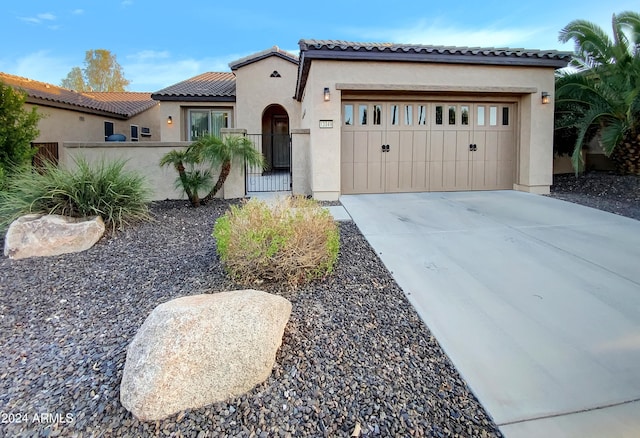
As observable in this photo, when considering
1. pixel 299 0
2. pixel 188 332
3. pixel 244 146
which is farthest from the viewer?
pixel 299 0

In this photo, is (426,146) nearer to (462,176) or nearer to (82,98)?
(462,176)

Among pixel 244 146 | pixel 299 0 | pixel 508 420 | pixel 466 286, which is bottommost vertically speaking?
pixel 508 420

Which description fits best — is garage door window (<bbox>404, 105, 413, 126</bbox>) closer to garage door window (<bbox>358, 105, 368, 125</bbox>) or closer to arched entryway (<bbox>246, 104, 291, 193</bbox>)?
garage door window (<bbox>358, 105, 368, 125</bbox>)

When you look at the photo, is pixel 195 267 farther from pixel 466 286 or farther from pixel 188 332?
pixel 466 286

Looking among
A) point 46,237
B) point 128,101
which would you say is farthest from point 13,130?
point 128,101

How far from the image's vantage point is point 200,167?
1000cm

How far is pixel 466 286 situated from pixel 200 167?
736cm

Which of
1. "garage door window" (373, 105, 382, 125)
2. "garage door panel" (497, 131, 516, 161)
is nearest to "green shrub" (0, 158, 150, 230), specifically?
"garage door window" (373, 105, 382, 125)

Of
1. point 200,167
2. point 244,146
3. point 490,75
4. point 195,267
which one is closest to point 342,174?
point 244,146

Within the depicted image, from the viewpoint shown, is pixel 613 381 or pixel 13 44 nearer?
pixel 613 381

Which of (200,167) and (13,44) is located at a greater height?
(13,44)

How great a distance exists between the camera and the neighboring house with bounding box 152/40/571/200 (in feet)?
31.4

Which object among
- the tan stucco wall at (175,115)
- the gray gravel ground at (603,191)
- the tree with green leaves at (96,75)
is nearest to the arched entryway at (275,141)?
the tan stucco wall at (175,115)

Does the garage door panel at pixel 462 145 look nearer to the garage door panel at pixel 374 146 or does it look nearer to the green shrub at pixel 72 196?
the garage door panel at pixel 374 146
